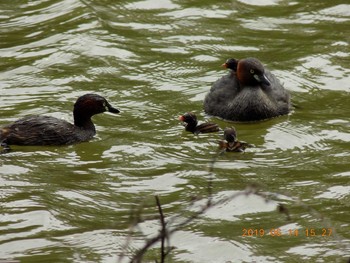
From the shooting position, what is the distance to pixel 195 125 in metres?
11.9

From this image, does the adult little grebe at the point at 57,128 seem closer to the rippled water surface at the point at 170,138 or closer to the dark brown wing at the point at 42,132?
the dark brown wing at the point at 42,132

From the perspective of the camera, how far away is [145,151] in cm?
1127

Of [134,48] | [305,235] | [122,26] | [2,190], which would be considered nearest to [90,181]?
[2,190]

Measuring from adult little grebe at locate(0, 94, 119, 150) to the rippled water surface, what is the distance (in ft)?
0.43

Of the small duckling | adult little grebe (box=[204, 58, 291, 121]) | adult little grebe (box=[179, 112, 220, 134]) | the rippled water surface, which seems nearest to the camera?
the rippled water surface

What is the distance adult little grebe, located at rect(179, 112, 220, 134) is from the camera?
11891mm

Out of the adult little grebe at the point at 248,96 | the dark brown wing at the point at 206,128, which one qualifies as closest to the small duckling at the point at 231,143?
the dark brown wing at the point at 206,128

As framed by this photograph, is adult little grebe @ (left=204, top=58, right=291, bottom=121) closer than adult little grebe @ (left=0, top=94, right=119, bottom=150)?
No

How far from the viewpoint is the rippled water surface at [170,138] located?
8.77 meters

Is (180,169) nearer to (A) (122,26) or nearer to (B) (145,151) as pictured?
(B) (145,151)

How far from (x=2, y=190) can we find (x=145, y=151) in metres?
1.87

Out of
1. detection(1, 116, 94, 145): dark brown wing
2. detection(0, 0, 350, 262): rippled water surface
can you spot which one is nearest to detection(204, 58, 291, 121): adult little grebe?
detection(0, 0, 350, 262): rippled water surface

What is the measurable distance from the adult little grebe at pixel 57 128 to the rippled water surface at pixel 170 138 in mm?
130
